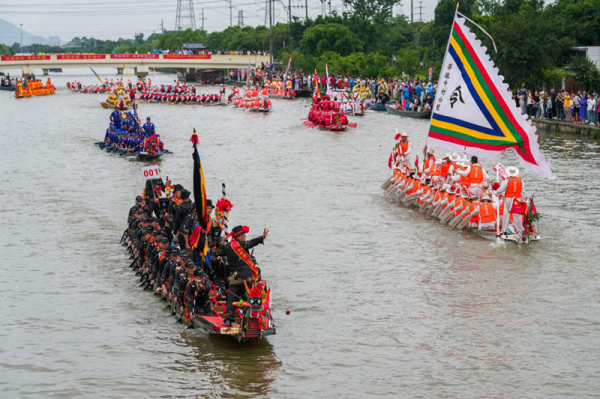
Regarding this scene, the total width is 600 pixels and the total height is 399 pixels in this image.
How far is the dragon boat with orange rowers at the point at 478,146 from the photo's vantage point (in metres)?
20.5

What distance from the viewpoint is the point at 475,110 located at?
22.1 metres

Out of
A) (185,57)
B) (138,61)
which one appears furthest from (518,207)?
(138,61)

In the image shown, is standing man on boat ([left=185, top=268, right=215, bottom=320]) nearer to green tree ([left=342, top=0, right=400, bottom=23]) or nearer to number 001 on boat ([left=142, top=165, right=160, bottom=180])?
number 001 on boat ([left=142, top=165, right=160, bottom=180])

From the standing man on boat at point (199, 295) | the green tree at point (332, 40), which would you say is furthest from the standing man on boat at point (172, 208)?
the green tree at point (332, 40)

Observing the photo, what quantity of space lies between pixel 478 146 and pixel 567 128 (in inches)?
820

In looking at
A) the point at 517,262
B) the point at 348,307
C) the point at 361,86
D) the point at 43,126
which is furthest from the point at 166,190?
the point at 361,86

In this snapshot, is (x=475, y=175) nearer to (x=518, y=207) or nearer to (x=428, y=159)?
(x=518, y=207)

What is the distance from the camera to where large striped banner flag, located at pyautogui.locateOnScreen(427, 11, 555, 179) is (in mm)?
21188

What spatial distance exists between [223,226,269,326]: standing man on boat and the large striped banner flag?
9.22m

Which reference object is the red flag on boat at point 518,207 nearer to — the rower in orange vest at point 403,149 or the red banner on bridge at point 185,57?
the rower in orange vest at point 403,149

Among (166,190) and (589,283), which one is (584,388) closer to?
(589,283)

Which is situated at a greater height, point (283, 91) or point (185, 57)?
point (185, 57)

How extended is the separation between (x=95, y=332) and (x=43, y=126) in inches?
1658

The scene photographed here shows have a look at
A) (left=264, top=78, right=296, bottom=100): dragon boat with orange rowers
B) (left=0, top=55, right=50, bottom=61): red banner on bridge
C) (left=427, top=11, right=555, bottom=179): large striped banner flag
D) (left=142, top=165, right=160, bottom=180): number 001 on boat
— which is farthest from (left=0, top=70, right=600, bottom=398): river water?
(left=0, top=55, right=50, bottom=61): red banner on bridge
